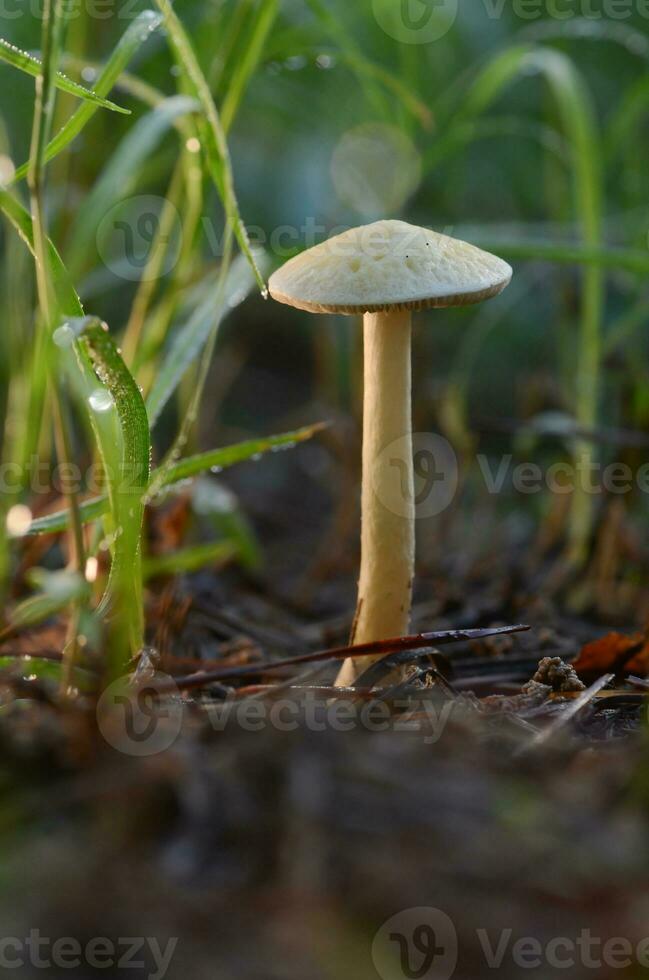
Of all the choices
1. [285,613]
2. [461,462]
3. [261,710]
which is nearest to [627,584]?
[461,462]

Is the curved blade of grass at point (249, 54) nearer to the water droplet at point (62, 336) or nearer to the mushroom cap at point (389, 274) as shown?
the mushroom cap at point (389, 274)

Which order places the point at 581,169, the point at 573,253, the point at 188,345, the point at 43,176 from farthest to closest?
the point at 581,169
the point at 573,253
the point at 188,345
the point at 43,176

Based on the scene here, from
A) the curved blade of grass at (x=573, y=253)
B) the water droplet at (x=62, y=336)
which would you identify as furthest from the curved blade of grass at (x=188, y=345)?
the curved blade of grass at (x=573, y=253)

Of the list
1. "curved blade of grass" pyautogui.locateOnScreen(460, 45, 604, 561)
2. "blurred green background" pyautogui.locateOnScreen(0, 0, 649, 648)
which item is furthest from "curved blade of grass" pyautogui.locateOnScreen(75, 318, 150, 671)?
"curved blade of grass" pyautogui.locateOnScreen(460, 45, 604, 561)

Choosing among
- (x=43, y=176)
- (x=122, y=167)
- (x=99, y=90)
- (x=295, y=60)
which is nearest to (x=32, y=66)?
(x=99, y=90)

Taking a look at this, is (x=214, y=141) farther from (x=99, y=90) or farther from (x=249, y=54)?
(x=249, y=54)

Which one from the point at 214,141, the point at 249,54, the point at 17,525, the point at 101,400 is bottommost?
the point at 17,525

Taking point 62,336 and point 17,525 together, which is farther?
point 17,525
